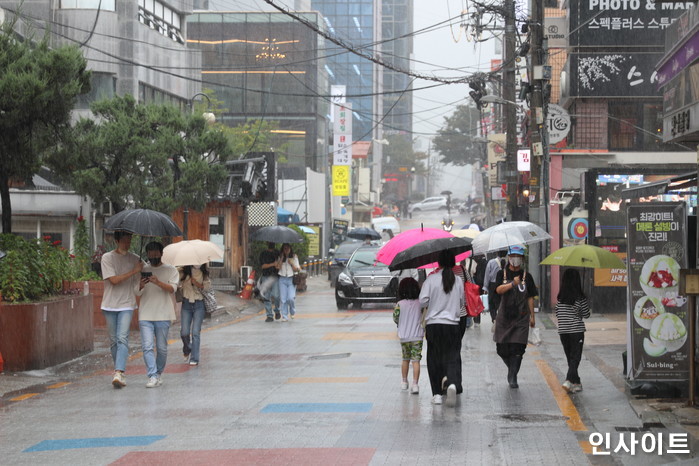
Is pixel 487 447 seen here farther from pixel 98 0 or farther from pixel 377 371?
pixel 98 0

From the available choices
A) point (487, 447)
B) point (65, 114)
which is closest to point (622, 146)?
point (65, 114)

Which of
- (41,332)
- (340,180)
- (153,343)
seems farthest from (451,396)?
(340,180)

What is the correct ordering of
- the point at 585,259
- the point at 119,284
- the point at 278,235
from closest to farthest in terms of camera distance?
the point at 585,259 → the point at 119,284 → the point at 278,235

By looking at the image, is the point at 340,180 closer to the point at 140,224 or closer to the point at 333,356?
the point at 333,356

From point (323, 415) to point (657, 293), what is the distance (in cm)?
398

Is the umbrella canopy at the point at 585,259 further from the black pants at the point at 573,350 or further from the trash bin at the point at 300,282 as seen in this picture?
the trash bin at the point at 300,282

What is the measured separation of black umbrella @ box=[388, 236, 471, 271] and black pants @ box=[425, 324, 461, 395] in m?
0.85

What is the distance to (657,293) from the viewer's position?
37.3ft

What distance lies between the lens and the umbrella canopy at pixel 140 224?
501 inches

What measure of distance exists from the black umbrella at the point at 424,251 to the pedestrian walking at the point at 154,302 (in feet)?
9.73

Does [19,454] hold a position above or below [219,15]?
below

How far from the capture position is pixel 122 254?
1281 centimetres

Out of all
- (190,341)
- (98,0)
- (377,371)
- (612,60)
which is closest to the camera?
(377,371)

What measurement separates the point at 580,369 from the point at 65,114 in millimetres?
9264
